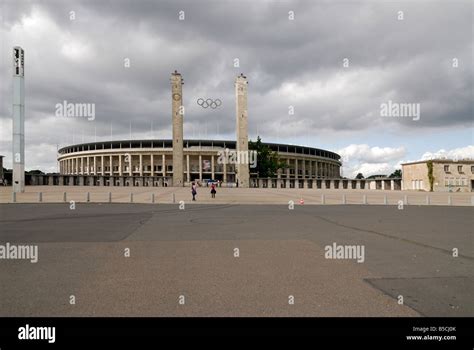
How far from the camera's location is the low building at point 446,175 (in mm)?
68438

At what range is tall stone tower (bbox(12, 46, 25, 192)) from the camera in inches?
1528

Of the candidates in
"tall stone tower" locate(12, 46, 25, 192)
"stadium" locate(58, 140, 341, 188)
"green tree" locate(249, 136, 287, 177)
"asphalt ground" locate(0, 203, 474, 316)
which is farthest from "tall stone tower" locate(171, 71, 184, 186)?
"asphalt ground" locate(0, 203, 474, 316)

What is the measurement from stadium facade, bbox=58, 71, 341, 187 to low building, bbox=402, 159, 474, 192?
98.6 feet

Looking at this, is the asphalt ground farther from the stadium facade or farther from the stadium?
the stadium

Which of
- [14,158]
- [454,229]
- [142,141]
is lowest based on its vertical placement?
[454,229]

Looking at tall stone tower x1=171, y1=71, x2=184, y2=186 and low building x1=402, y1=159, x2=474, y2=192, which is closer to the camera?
low building x1=402, y1=159, x2=474, y2=192

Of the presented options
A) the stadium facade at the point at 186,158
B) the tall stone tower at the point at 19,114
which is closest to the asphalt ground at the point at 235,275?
the tall stone tower at the point at 19,114

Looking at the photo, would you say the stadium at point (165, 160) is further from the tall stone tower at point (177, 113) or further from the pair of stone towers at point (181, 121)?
the tall stone tower at point (177, 113)

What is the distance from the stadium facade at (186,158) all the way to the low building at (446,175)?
30045 millimetres

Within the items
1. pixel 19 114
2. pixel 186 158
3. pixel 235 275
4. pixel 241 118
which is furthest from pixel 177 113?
pixel 235 275
